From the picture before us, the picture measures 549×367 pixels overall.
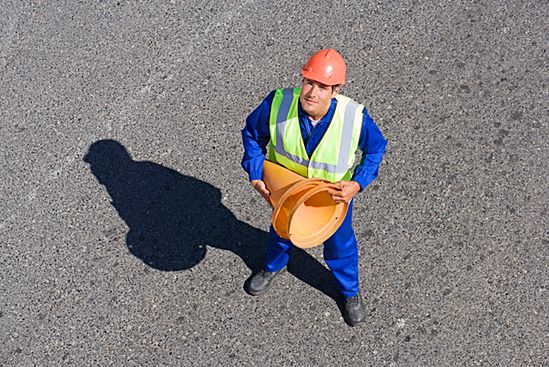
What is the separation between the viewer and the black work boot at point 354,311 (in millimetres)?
4680

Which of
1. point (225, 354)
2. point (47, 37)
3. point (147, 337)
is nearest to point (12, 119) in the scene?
point (47, 37)

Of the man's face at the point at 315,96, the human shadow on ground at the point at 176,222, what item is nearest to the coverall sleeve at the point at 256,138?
the man's face at the point at 315,96

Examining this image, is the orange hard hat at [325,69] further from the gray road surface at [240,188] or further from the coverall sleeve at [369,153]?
the gray road surface at [240,188]

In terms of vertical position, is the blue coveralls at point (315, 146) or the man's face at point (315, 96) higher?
the man's face at point (315, 96)

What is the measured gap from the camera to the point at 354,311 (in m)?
4.68

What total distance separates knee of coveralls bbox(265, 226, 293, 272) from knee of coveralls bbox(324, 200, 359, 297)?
265mm

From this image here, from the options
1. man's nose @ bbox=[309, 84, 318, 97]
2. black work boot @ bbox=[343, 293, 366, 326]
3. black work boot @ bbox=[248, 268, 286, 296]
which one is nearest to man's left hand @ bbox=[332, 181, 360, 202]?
man's nose @ bbox=[309, 84, 318, 97]

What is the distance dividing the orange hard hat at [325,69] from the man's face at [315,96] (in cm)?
4

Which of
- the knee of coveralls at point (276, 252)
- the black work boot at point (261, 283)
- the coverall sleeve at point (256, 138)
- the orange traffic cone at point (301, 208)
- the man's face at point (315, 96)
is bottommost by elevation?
the black work boot at point (261, 283)

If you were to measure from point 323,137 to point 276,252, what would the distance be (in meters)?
1.04

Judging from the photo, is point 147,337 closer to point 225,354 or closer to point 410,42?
point 225,354

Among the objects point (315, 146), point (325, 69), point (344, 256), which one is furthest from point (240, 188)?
point (325, 69)

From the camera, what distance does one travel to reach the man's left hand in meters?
3.88

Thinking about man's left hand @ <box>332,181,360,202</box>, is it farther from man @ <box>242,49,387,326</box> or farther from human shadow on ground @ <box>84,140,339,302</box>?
human shadow on ground @ <box>84,140,339,302</box>
